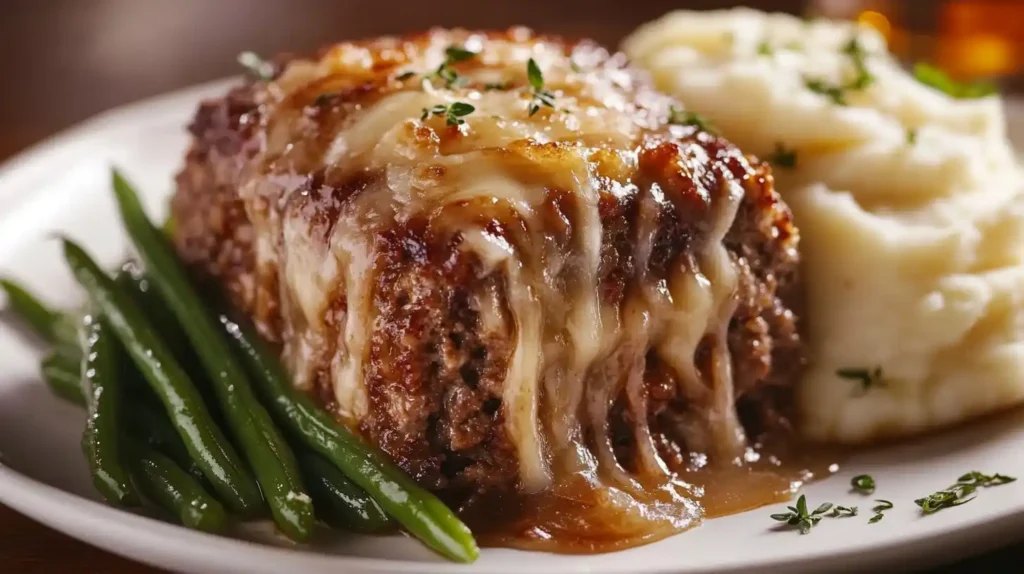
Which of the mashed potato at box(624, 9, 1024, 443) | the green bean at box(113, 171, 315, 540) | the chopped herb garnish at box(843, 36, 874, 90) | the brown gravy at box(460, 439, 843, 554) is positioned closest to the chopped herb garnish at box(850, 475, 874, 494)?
the brown gravy at box(460, 439, 843, 554)

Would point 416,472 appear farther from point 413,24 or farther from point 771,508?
point 413,24

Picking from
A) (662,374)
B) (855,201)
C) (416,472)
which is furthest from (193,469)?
(855,201)

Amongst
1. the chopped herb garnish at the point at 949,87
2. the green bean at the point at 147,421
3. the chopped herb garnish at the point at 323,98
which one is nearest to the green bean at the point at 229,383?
the green bean at the point at 147,421

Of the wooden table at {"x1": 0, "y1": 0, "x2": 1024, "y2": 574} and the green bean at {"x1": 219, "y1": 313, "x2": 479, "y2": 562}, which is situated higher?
the wooden table at {"x1": 0, "y1": 0, "x2": 1024, "y2": 574}

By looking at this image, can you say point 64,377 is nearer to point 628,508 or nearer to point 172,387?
point 172,387

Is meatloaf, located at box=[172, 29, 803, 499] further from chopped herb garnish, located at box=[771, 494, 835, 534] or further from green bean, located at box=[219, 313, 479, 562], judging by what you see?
chopped herb garnish, located at box=[771, 494, 835, 534]
